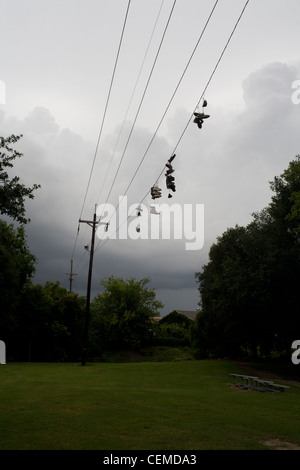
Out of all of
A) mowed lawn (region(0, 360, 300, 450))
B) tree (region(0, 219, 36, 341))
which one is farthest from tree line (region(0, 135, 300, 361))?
mowed lawn (region(0, 360, 300, 450))

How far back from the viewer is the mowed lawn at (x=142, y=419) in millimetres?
8000

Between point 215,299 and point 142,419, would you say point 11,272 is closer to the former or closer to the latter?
point 215,299

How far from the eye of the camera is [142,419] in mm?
10328

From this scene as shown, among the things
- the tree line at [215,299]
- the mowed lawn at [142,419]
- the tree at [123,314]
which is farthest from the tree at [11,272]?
the mowed lawn at [142,419]

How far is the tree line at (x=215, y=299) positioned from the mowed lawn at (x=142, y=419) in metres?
7.01

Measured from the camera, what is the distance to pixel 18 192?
14305 millimetres

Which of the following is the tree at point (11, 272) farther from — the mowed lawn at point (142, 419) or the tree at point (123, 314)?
the mowed lawn at point (142, 419)

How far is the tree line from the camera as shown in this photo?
27281 millimetres

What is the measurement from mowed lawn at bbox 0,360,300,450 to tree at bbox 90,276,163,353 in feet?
134

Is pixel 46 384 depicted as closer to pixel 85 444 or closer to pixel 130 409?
pixel 130 409

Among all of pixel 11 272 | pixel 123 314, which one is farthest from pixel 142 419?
pixel 123 314

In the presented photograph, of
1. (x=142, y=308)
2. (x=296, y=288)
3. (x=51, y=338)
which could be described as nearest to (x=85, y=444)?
(x=296, y=288)

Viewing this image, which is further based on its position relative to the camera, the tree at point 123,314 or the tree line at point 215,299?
the tree at point 123,314
